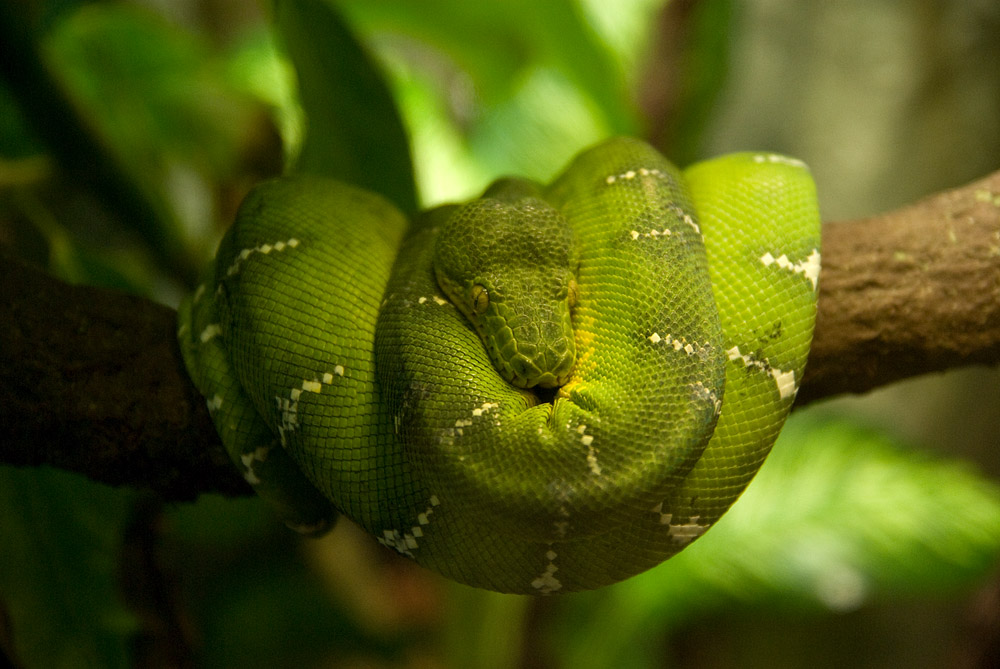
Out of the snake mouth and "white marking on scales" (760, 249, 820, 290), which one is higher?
"white marking on scales" (760, 249, 820, 290)

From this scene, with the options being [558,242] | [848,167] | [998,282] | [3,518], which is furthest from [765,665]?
[3,518]

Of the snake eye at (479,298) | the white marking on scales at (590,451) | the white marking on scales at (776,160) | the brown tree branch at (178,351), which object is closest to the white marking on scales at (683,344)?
the white marking on scales at (590,451)

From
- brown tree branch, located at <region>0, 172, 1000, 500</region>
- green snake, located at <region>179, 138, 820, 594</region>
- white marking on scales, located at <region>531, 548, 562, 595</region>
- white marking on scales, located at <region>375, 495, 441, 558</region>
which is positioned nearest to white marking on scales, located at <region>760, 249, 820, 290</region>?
green snake, located at <region>179, 138, 820, 594</region>

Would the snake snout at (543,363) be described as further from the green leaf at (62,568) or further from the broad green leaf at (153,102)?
the broad green leaf at (153,102)

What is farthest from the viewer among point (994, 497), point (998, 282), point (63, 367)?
point (994, 497)

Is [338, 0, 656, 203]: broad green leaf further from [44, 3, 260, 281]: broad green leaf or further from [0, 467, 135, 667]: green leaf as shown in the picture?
[0, 467, 135, 667]: green leaf

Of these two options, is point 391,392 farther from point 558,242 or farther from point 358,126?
point 358,126

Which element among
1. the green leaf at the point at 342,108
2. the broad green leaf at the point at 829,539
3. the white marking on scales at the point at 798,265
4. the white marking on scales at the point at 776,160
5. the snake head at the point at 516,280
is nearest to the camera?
the snake head at the point at 516,280
